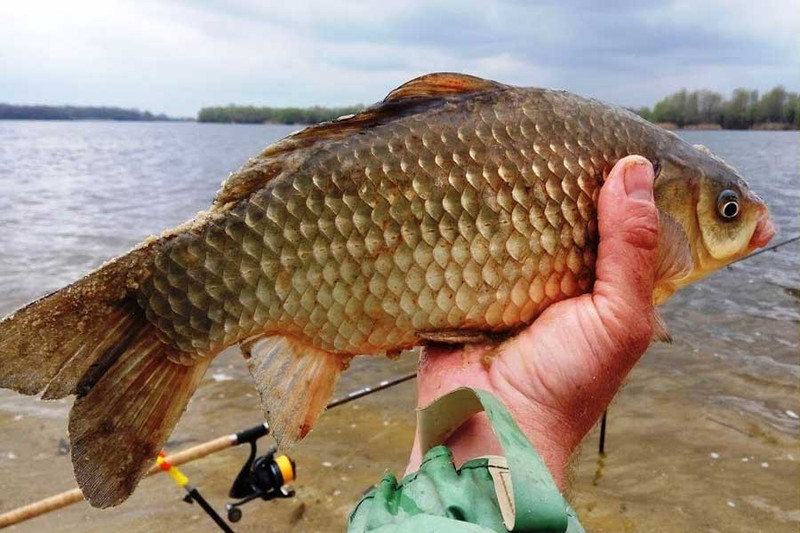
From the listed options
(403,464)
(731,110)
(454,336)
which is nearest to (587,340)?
(454,336)

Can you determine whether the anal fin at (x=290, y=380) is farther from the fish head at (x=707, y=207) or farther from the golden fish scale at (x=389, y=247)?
the fish head at (x=707, y=207)

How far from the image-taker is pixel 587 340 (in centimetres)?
200

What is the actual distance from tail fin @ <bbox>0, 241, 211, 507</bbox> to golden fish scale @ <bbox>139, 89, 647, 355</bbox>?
0.07 metres

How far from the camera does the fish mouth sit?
233 centimetres

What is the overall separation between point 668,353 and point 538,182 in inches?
313

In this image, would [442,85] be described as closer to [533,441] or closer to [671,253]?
[671,253]

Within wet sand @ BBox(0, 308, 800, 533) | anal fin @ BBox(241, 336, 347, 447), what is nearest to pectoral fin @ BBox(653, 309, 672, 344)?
anal fin @ BBox(241, 336, 347, 447)

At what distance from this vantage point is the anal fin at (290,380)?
6.69ft

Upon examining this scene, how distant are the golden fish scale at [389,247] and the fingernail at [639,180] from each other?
0.12 metres

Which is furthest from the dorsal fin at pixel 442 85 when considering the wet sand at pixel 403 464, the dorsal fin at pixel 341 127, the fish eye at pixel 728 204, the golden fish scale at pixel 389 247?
the wet sand at pixel 403 464

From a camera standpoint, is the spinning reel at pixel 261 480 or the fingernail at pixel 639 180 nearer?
the fingernail at pixel 639 180

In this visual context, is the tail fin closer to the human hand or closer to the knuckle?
the human hand

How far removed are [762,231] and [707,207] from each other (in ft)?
0.91

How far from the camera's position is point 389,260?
6.49 feet
